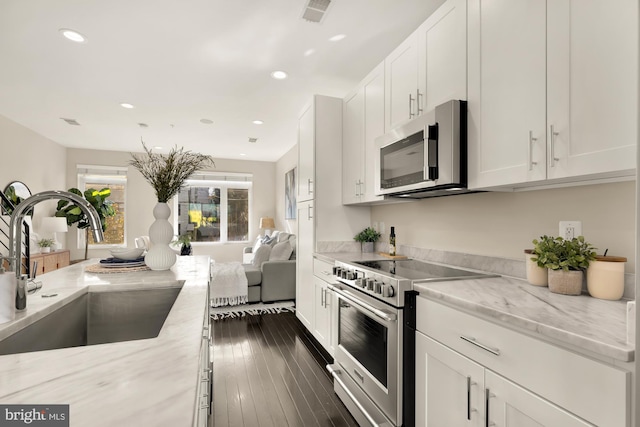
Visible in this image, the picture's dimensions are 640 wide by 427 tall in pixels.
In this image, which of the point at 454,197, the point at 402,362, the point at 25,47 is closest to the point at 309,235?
the point at 454,197

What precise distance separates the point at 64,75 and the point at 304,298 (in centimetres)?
339

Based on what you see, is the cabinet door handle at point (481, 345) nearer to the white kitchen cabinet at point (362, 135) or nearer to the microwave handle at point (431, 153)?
the microwave handle at point (431, 153)

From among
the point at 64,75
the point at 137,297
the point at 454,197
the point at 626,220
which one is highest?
the point at 64,75

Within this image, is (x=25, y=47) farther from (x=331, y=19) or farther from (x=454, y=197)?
(x=454, y=197)

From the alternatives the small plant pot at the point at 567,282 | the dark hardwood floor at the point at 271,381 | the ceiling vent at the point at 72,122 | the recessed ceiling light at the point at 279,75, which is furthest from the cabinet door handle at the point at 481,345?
the ceiling vent at the point at 72,122

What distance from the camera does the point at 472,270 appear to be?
6.65 ft

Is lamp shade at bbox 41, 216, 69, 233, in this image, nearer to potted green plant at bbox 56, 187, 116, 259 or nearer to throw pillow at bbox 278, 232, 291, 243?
potted green plant at bbox 56, 187, 116, 259

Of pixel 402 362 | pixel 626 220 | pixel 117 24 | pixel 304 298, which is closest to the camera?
pixel 626 220

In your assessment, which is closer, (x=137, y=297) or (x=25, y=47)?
(x=137, y=297)

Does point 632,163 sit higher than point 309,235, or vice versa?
point 632,163

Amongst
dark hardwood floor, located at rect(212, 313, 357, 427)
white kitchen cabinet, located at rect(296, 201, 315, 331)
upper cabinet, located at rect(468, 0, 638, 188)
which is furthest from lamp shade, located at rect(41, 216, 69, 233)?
upper cabinet, located at rect(468, 0, 638, 188)

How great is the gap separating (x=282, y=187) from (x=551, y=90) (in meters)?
6.32

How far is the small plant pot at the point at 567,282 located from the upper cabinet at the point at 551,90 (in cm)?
39

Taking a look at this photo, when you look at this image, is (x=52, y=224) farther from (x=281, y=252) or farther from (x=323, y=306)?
(x=323, y=306)
